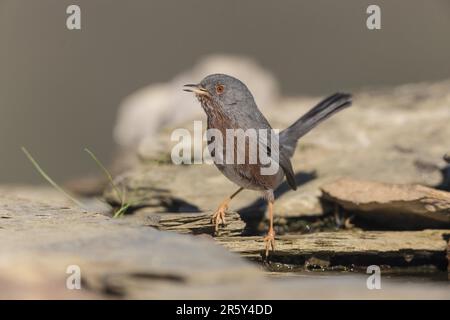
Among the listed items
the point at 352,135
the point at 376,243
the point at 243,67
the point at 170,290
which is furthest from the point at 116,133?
the point at 170,290

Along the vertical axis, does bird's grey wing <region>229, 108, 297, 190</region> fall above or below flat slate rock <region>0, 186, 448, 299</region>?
above

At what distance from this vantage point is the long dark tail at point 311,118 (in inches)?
248

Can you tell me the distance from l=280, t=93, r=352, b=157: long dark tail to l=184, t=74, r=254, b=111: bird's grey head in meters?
0.75

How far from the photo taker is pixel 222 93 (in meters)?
5.59

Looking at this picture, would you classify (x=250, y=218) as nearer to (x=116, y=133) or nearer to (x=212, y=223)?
(x=212, y=223)

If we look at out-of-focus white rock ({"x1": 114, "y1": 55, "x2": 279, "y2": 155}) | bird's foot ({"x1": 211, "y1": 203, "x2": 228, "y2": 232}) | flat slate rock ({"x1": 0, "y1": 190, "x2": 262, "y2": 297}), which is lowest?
flat slate rock ({"x1": 0, "y1": 190, "x2": 262, "y2": 297})

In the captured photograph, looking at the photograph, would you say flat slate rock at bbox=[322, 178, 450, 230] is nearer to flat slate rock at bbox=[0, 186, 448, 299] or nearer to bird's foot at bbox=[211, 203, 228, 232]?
bird's foot at bbox=[211, 203, 228, 232]

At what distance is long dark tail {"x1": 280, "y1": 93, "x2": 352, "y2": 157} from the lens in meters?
6.29

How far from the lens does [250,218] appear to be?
594cm

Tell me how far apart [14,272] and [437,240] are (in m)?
2.89

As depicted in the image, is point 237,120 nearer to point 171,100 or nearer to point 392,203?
point 392,203

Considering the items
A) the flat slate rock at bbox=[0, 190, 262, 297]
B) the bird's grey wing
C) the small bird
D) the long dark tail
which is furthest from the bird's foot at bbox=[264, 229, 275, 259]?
the long dark tail

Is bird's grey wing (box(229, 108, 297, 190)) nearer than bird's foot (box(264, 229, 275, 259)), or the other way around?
bird's foot (box(264, 229, 275, 259))

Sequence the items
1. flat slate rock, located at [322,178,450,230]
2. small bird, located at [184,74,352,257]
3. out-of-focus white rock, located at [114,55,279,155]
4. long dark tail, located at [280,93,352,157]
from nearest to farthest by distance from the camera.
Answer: flat slate rock, located at [322,178,450,230] < small bird, located at [184,74,352,257] < long dark tail, located at [280,93,352,157] < out-of-focus white rock, located at [114,55,279,155]
